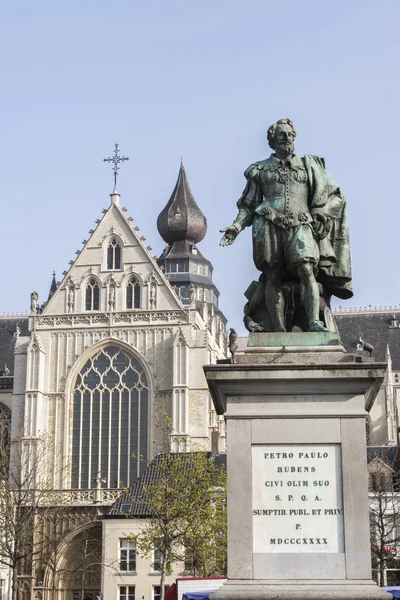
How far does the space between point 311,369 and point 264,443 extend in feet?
2.73

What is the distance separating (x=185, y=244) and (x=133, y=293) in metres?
14.7

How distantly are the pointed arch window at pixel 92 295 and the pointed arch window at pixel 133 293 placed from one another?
1650mm

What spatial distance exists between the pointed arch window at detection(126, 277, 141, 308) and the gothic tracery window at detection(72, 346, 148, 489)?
102 inches

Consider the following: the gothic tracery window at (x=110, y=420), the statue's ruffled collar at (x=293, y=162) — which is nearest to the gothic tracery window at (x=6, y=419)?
the gothic tracery window at (x=110, y=420)

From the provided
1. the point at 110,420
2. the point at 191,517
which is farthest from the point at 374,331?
the point at 191,517

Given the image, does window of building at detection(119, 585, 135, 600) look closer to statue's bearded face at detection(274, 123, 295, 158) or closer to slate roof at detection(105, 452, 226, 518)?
slate roof at detection(105, 452, 226, 518)

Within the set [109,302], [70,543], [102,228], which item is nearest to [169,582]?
[70,543]

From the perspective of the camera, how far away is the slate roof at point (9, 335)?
72.7m

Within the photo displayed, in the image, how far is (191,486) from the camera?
128ft

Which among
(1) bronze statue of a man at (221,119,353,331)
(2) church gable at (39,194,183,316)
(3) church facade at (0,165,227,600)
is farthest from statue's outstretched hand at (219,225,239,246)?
(2) church gable at (39,194,183,316)

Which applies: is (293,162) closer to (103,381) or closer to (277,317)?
(277,317)

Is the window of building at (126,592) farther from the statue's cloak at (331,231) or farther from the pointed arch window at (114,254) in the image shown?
the statue's cloak at (331,231)

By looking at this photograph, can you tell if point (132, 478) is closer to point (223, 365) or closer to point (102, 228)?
point (102, 228)

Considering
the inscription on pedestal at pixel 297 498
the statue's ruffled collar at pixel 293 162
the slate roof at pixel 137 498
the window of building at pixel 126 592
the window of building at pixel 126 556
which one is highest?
the statue's ruffled collar at pixel 293 162
